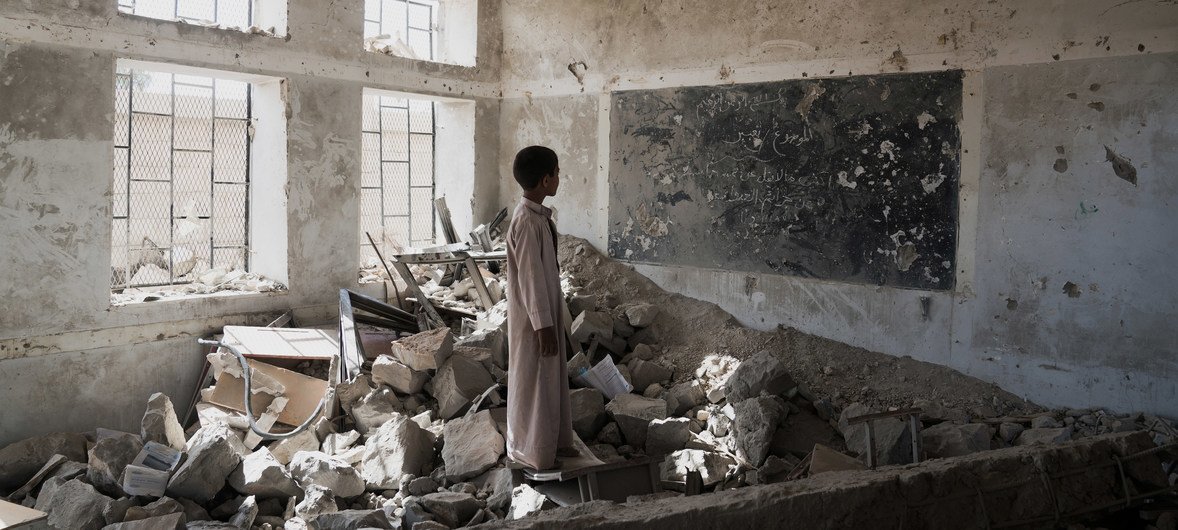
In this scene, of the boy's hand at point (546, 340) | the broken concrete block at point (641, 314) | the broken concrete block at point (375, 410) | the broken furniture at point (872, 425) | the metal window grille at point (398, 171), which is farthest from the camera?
the metal window grille at point (398, 171)

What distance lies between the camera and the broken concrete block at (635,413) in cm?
533

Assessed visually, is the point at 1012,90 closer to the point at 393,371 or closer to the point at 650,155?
the point at 650,155

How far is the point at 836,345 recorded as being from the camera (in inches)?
254

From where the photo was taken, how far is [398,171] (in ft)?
28.1

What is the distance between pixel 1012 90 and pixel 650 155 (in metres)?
3.01

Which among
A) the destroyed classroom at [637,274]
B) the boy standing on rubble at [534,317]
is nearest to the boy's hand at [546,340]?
the boy standing on rubble at [534,317]

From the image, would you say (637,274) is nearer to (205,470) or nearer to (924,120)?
(924,120)

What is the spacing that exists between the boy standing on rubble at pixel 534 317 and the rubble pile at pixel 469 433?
0.97ft

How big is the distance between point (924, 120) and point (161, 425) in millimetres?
5627

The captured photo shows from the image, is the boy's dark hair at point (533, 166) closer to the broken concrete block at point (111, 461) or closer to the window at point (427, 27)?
the broken concrete block at point (111, 461)

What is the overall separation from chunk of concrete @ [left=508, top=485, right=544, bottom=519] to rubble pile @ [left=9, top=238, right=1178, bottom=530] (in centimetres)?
1

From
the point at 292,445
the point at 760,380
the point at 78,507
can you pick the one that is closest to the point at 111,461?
the point at 78,507

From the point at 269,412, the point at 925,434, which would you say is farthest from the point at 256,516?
the point at 925,434

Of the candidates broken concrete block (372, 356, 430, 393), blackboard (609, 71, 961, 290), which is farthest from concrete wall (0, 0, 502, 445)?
blackboard (609, 71, 961, 290)
